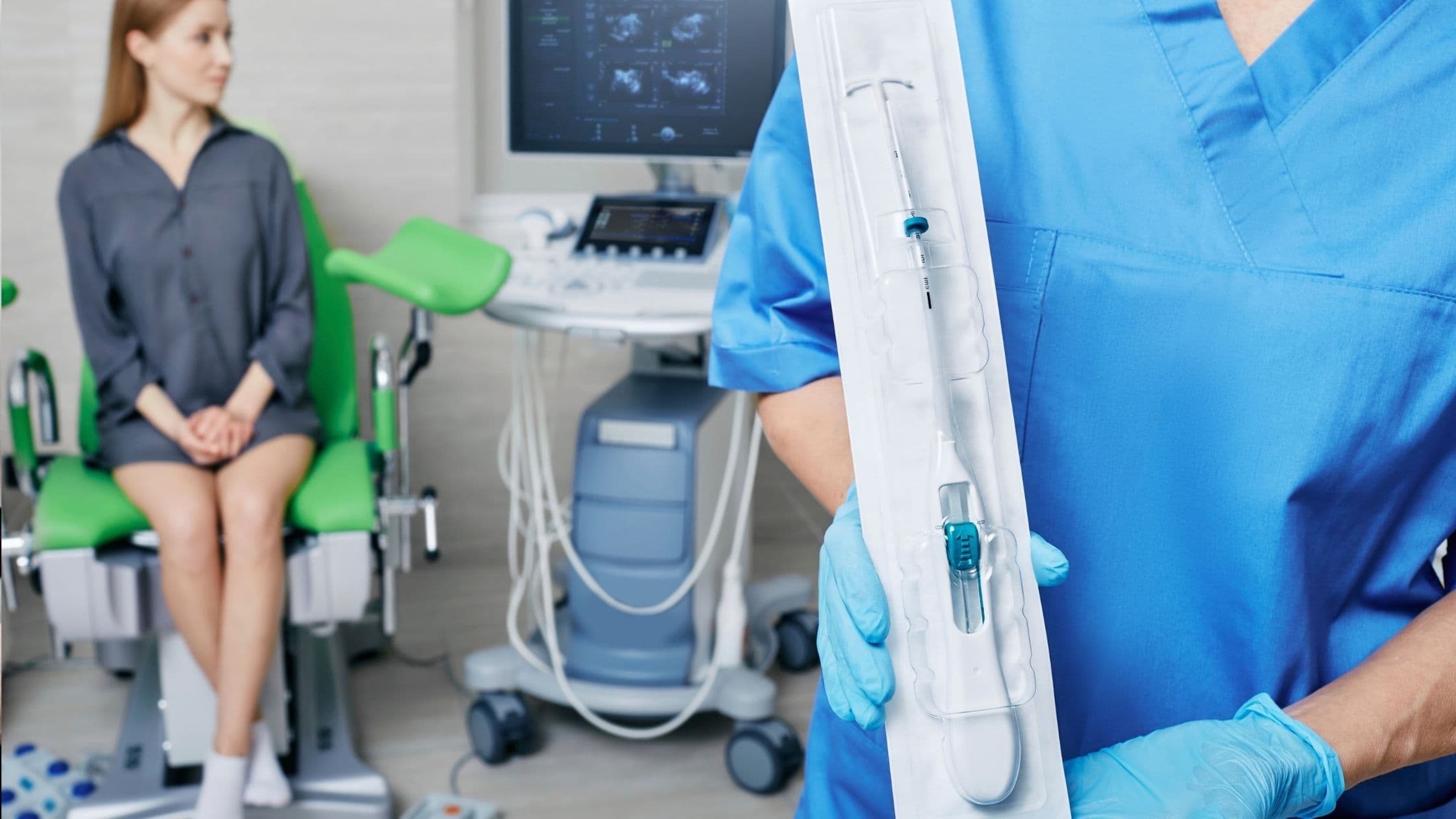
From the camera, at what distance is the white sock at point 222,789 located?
1868mm

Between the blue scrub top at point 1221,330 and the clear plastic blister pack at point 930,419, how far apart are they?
97 mm

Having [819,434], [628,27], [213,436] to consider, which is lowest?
[213,436]

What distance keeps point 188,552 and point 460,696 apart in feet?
2.41

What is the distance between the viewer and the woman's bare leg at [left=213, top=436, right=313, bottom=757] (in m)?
1.91

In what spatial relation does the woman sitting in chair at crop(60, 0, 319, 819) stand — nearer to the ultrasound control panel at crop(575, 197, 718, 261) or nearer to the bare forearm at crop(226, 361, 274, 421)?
the bare forearm at crop(226, 361, 274, 421)

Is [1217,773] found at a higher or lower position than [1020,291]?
lower

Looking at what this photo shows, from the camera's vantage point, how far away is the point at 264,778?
1950 mm

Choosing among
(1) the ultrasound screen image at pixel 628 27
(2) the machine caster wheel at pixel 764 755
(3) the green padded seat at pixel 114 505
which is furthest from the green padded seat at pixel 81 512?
(1) the ultrasound screen image at pixel 628 27

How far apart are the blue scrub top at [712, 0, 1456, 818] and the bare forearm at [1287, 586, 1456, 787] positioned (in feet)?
0.12

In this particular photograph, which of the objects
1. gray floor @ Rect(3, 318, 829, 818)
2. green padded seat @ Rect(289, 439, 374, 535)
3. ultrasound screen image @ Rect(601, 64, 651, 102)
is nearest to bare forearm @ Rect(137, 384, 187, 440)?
green padded seat @ Rect(289, 439, 374, 535)

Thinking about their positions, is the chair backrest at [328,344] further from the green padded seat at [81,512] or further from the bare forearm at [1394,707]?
the bare forearm at [1394,707]

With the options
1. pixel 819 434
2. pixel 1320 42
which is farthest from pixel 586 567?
pixel 1320 42

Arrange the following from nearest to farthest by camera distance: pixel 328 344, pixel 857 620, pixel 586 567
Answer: pixel 857 620, pixel 586 567, pixel 328 344

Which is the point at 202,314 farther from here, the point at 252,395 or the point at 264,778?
the point at 264,778
